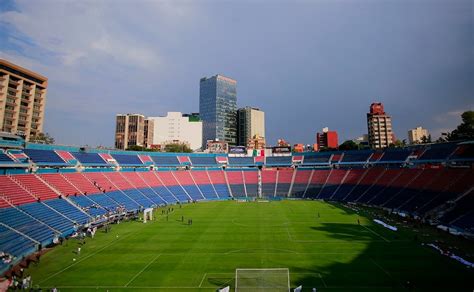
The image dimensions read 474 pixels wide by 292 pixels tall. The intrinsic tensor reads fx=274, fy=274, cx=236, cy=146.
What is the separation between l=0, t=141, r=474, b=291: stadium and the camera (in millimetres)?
24906

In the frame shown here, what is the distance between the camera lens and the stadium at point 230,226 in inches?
981

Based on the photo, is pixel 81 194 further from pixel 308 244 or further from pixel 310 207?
pixel 310 207

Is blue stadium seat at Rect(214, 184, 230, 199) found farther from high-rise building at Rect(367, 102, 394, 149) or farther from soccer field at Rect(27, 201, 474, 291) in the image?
high-rise building at Rect(367, 102, 394, 149)

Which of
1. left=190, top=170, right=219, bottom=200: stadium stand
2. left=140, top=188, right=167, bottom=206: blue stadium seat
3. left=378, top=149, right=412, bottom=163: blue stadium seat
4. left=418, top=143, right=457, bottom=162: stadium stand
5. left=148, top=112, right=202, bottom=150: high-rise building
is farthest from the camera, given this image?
left=148, top=112, right=202, bottom=150: high-rise building

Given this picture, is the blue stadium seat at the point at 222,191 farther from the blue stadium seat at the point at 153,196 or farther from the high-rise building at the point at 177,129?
the high-rise building at the point at 177,129

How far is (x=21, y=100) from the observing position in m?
89.8

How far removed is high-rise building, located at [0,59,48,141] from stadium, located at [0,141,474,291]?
40406 millimetres

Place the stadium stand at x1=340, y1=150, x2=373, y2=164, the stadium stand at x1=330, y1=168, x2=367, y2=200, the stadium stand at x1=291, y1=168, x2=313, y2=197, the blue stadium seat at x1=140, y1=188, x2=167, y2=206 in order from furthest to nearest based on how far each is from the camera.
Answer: the stadium stand at x1=340, y1=150, x2=373, y2=164, the stadium stand at x1=291, y1=168, x2=313, y2=197, the stadium stand at x1=330, y1=168, x2=367, y2=200, the blue stadium seat at x1=140, y1=188, x2=167, y2=206

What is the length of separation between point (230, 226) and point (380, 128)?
457 feet

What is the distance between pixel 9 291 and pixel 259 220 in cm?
3498

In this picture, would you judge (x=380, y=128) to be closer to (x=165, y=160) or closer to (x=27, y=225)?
(x=165, y=160)

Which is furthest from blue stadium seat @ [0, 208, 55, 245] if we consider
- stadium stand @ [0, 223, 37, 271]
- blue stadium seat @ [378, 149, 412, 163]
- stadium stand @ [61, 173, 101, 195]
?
blue stadium seat @ [378, 149, 412, 163]

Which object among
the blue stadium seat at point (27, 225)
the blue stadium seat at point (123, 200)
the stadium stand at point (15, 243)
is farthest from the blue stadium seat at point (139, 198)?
the stadium stand at point (15, 243)

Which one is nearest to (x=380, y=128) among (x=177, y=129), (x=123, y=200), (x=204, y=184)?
(x=204, y=184)
